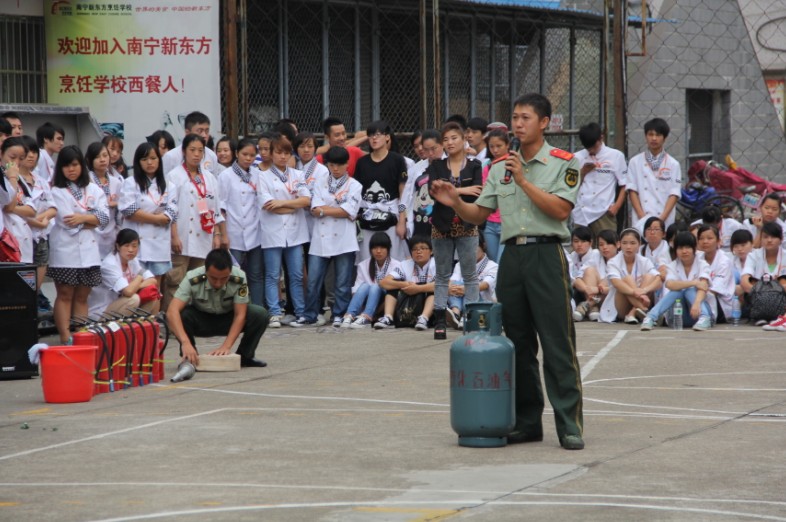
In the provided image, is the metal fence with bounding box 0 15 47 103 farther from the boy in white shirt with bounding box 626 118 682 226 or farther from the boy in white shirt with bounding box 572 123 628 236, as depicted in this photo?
the boy in white shirt with bounding box 626 118 682 226

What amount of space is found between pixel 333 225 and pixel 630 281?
10.2ft

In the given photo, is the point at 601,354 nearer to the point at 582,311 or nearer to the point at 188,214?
the point at 582,311

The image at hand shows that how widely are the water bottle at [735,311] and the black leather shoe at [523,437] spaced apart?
6571 mm

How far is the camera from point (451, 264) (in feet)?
40.3

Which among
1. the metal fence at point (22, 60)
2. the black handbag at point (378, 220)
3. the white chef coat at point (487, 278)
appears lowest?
the white chef coat at point (487, 278)

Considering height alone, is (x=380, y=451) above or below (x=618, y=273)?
below

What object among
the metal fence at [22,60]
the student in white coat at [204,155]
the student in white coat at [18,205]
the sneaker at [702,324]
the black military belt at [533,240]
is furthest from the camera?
the metal fence at [22,60]

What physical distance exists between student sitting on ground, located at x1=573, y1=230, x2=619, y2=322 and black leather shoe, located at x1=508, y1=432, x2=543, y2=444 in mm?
6465

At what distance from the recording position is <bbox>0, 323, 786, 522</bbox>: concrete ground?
570 centimetres

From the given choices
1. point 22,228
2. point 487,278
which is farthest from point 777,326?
point 22,228

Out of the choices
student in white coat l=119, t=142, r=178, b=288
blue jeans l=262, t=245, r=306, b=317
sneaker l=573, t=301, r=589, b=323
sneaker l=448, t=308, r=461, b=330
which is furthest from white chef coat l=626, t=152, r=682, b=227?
student in white coat l=119, t=142, r=178, b=288

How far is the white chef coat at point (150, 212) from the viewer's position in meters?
12.5

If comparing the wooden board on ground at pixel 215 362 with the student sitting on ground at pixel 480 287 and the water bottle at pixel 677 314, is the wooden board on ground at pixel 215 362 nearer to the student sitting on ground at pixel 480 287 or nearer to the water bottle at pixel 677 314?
the student sitting on ground at pixel 480 287

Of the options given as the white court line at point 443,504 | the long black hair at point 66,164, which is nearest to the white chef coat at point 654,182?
the long black hair at point 66,164
